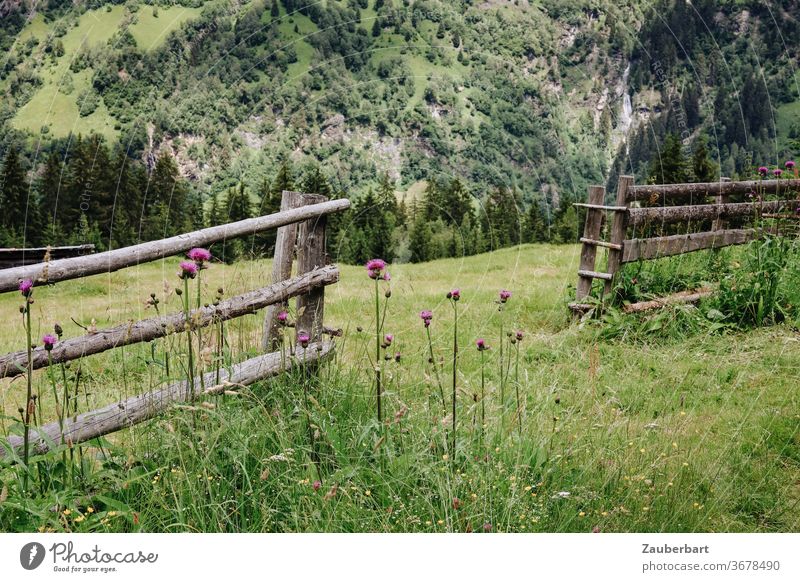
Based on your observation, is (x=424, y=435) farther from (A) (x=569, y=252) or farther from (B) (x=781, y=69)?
(B) (x=781, y=69)

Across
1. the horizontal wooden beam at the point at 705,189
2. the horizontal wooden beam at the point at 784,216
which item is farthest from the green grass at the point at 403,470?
the horizontal wooden beam at the point at 705,189

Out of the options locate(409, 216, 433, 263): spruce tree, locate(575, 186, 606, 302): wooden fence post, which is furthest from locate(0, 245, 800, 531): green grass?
locate(409, 216, 433, 263): spruce tree

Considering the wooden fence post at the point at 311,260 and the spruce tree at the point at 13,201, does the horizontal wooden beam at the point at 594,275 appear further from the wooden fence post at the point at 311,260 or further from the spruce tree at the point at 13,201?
the spruce tree at the point at 13,201

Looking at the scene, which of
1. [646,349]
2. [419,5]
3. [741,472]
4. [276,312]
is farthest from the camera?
[419,5]

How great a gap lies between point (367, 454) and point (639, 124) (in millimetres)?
154954

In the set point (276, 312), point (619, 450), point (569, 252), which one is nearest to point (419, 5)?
point (569, 252)

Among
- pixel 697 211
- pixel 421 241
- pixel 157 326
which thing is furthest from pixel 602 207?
pixel 421 241

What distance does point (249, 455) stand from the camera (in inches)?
125

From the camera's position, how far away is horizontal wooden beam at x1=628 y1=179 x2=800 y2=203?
26.5ft

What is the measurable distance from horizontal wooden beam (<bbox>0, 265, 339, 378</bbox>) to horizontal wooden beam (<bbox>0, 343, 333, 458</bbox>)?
284mm

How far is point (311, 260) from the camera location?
164 inches

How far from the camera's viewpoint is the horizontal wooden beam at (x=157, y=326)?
3.03 metres

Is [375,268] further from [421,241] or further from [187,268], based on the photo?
[421,241]
